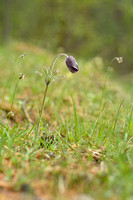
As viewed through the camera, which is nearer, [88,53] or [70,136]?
[70,136]

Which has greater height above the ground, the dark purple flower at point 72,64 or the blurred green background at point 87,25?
the blurred green background at point 87,25

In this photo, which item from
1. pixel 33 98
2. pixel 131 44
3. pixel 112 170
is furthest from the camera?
pixel 131 44

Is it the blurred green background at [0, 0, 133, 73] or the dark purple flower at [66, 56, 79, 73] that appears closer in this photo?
the dark purple flower at [66, 56, 79, 73]

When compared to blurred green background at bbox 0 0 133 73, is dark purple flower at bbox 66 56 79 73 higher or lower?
lower

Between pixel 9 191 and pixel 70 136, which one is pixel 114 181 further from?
pixel 70 136

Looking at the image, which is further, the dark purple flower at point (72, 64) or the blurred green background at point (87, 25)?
the blurred green background at point (87, 25)

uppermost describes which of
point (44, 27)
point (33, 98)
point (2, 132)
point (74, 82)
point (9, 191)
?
point (44, 27)

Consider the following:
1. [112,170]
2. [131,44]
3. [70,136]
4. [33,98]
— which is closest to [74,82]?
[33,98]

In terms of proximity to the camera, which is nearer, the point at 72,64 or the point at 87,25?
the point at 72,64
